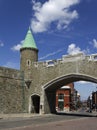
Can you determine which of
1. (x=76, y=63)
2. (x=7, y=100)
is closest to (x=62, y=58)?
(x=76, y=63)

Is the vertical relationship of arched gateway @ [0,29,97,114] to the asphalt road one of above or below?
above

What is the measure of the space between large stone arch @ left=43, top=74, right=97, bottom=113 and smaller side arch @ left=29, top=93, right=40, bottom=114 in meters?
1.59

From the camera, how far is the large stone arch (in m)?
37.5

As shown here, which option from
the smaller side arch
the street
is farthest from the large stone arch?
the street

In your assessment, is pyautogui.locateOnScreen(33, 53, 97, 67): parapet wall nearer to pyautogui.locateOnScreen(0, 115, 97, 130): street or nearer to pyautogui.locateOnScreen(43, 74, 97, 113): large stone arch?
pyautogui.locateOnScreen(43, 74, 97, 113): large stone arch

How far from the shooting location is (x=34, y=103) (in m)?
43.4

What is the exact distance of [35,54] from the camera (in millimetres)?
43656

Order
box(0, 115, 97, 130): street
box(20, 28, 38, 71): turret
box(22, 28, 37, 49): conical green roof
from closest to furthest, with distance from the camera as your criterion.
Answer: box(0, 115, 97, 130): street → box(20, 28, 38, 71): turret → box(22, 28, 37, 49): conical green roof

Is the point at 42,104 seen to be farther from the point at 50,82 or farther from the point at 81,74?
the point at 81,74

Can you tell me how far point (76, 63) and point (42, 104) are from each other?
27.6ft

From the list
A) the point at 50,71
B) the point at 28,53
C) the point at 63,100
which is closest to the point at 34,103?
the point at 50,71

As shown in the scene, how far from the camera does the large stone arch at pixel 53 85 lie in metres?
37.5

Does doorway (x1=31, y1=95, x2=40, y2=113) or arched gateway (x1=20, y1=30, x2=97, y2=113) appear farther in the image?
doorway (x1=31, y1=95, x2=40, y2=113)

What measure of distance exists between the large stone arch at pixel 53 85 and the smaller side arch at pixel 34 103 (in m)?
1.59
